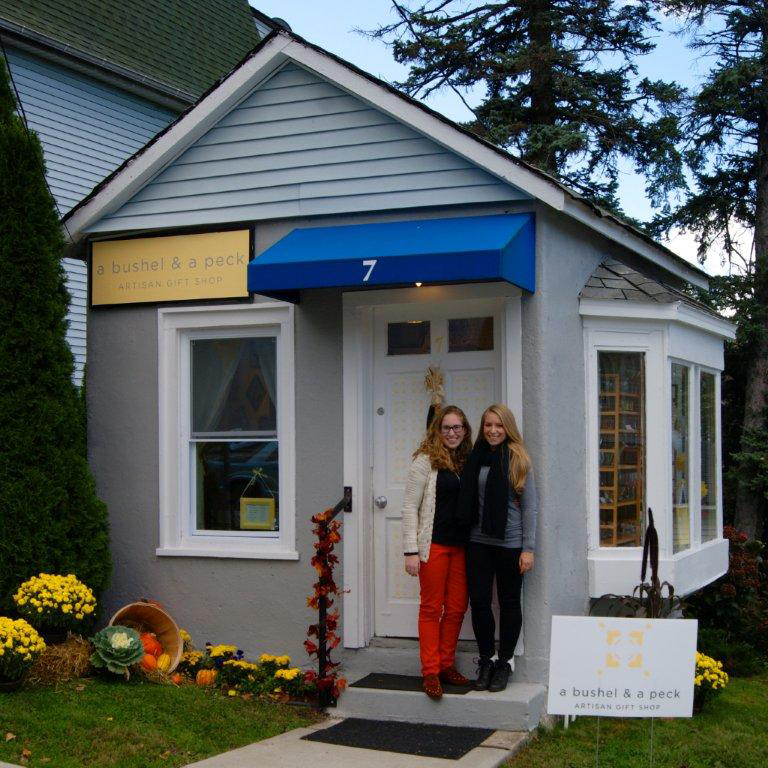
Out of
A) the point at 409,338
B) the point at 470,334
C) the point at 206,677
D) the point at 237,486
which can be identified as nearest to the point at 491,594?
the point at 470,334

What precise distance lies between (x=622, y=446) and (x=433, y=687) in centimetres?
233

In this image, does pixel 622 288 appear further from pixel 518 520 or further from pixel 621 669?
pixel 621 669

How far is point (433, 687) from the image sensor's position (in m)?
6.85

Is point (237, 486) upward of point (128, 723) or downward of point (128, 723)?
upward

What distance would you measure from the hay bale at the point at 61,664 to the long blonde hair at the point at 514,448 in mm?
3145

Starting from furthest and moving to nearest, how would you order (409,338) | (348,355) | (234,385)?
(234,385), (409,338), (348,355)

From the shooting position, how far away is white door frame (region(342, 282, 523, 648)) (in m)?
7.68

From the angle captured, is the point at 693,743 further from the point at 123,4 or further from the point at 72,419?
the point at 123,4

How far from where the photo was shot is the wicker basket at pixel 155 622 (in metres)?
7.87

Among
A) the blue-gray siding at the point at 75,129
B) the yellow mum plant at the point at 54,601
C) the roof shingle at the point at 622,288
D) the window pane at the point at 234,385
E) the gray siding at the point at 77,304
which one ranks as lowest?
the yellow mum plant at the point at 54,601

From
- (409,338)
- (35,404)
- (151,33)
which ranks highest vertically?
(151,33)

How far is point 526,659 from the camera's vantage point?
283 inches

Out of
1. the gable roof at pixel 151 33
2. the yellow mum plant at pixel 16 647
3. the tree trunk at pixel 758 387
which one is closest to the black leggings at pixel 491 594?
the yellow mum plant at pixel 16 647

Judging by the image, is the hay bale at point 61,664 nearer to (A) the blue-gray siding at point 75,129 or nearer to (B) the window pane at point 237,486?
(B) the window pane at point 237,486
